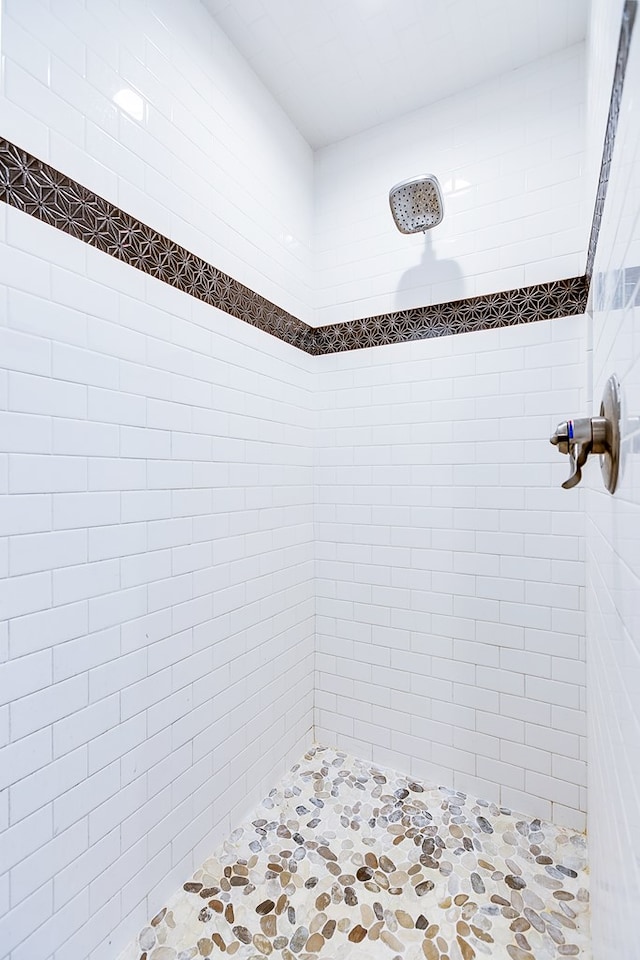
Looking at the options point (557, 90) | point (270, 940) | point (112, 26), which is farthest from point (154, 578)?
point (557, 90)

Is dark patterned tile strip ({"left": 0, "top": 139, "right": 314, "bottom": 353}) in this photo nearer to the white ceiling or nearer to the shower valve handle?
the white ceiling

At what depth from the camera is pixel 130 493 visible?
1.19 meters

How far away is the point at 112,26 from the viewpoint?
1154 millimetres

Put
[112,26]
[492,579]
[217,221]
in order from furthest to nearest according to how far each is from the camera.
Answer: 1. [492,579]
2. [217,221]
3. [112,26]

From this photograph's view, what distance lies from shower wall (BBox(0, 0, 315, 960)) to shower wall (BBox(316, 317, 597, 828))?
13.8 inches

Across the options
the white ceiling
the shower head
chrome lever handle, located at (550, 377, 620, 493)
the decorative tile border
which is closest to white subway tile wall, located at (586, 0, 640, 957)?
chrome lever handle, located at (550, 377, 620, 493)

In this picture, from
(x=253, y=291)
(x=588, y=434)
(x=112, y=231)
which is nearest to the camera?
(x=588, y=434)

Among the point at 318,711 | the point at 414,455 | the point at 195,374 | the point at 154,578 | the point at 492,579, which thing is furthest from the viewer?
the point at 318,711

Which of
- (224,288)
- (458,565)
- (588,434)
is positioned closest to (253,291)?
(224,288)

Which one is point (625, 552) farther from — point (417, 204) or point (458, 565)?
point (417, 204)

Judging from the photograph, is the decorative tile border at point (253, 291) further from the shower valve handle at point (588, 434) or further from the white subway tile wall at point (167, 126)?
the shower valve handle at point (588, 434)

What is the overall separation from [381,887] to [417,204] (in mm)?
2190

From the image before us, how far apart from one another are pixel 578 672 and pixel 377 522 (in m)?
0.88

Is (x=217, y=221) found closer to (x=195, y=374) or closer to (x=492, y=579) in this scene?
(x=195, y=374)
